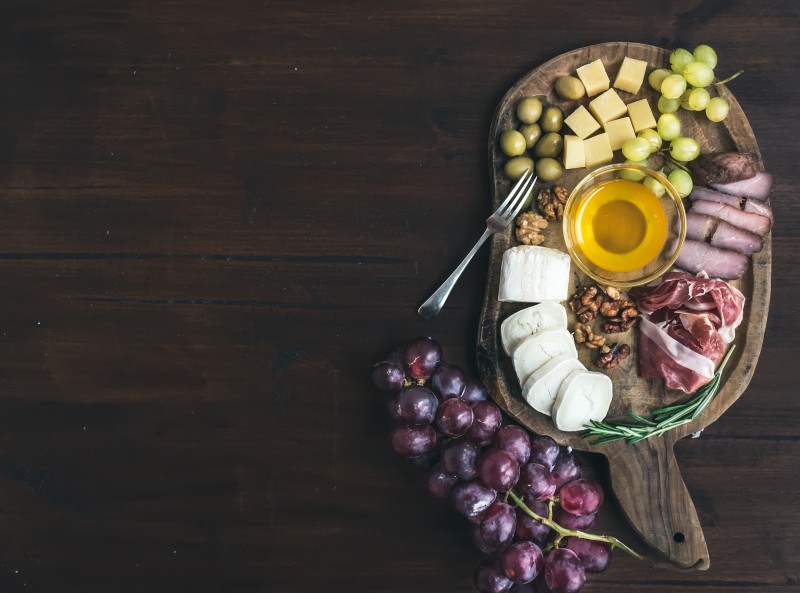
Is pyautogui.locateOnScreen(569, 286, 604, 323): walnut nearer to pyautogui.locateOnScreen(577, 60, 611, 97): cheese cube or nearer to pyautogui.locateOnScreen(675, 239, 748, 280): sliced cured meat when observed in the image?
pyautogui.locateOnScreen(675, 239, 748, 280): sliced cured meat

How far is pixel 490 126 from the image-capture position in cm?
134

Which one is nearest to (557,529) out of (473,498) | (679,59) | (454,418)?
(473,498)

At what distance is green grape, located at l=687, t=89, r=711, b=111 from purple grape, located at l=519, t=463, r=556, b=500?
0.70m

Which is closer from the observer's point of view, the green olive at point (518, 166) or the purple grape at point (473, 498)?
the purple grape at point (473, 498)

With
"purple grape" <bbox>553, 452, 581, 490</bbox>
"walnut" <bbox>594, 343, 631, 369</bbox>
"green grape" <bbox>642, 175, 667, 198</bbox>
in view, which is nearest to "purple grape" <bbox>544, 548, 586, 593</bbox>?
"purple grape" <bbox>553, 452, 581, 490</bbox>

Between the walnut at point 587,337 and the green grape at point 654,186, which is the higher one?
the green grape at point 654,186

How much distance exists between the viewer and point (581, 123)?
129 centimetres

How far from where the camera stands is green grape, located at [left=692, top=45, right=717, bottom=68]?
1.29m

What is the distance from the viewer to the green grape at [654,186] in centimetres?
126

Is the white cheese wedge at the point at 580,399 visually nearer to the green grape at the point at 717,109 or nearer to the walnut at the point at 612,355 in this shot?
the walnut at the point at 612,355

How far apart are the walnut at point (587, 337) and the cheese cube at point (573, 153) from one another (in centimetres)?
29

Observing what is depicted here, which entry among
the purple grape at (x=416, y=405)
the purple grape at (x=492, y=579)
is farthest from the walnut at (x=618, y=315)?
the purple grape at (x=492, y=579)

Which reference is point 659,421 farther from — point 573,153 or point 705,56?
point 705,56

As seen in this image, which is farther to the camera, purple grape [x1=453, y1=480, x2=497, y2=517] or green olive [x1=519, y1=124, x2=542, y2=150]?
green olive [x1=519, y1=124, x2=542, y2=150]
